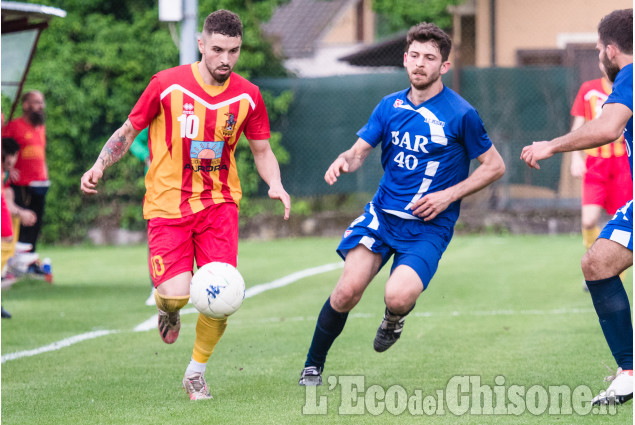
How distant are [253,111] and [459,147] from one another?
1.25m

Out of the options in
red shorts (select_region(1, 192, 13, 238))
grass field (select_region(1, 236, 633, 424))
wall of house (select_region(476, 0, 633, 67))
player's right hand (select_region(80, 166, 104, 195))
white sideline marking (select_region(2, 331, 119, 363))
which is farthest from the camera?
wall of house (select_region(476, 0, 633, 67))

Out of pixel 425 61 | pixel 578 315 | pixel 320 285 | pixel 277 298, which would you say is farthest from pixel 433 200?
pixel 320 285

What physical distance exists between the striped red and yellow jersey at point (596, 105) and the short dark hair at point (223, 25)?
4.74 metres

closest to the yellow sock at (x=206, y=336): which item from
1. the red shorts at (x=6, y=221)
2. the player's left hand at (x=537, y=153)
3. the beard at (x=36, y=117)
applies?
the player's left hand at (x=537, y=153)

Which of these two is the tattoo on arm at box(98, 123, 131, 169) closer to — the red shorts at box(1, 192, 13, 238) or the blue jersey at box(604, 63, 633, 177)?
the blue jersey at box(604, 63, 633, 177)

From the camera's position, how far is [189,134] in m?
5.75

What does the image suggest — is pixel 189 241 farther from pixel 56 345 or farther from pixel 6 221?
pixel 6 221

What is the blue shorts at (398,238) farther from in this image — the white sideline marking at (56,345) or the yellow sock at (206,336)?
the white sideline marking at (56,345)

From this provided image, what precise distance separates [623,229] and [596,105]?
4531 millimetres

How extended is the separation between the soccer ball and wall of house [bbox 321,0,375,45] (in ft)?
80.1

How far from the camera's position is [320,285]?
11.1m

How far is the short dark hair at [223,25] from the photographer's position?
221 inches

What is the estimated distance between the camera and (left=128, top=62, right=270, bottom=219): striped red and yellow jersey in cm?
575

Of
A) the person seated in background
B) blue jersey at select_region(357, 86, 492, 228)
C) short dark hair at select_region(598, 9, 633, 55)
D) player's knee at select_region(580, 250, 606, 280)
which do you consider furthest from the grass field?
short dark hair at select_region(598, 9, 633, 55)
